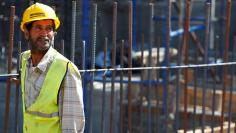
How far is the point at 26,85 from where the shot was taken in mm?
4133

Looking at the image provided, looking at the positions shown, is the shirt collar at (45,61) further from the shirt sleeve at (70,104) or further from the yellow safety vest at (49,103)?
the shirt sleeve at (70,104)

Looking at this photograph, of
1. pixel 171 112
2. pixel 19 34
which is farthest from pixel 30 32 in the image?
pixel 171 112

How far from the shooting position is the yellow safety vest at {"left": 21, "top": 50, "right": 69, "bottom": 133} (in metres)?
3.94

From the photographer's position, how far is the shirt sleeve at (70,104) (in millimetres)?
3918

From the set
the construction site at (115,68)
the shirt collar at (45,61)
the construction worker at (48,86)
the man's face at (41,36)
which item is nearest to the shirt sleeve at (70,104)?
the construction worker at (48,86)

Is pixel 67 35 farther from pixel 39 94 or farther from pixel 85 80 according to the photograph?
pixel 39 94

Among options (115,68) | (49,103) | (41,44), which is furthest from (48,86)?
(115,68)

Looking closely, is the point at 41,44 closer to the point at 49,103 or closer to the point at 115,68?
the point at 49,103

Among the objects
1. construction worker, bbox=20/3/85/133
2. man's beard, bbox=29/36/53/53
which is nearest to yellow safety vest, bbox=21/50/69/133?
construction worker, bbox=20/3/85/133

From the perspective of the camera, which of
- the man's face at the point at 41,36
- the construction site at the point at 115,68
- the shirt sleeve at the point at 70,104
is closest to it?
the shirt sleeve at the point at 70,104

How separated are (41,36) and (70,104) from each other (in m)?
0.50

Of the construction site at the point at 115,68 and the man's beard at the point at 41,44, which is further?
the construction site at the point at 115,68

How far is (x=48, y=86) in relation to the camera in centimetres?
395

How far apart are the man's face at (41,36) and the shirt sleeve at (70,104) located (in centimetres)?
27
